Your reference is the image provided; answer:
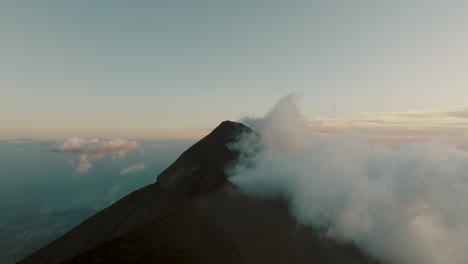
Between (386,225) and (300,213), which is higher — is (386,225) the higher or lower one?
the lower one

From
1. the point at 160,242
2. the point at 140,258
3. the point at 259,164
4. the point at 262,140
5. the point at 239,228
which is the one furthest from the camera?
the point at 262,140

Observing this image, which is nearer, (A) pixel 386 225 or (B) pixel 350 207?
(A) pixel 386 225

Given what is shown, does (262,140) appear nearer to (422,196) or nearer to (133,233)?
(422,196)

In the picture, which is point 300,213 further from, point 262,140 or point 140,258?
point 262,140

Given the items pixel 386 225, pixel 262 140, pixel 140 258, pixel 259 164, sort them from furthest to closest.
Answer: pixel 262 140, pixel 259 164, pixel 386 225, pixel 140 258

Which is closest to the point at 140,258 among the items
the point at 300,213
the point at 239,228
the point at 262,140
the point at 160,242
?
the point at 160,242

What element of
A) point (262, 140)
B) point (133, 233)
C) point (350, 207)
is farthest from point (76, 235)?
point (350, 207)

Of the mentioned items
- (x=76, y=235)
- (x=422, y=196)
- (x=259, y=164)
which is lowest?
(x=76, y=235)
